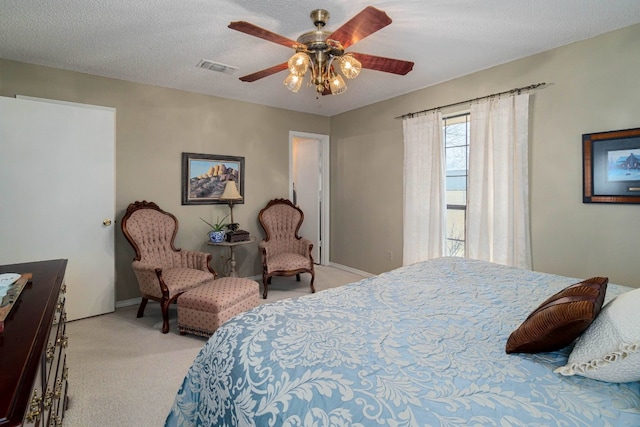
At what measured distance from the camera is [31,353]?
2.88 ft

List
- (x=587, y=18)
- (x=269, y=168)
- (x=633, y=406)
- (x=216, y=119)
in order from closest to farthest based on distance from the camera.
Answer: (x=633, y=406), (x=587, y=18), (x=216, y=119), (x=269, y=168)

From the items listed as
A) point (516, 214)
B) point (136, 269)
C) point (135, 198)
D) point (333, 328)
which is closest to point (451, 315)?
point (333, 328)

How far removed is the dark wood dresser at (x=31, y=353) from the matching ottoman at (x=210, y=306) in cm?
117

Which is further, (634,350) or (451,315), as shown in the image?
(451,315)

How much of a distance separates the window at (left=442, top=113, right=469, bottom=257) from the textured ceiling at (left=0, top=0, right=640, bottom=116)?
1.87ft

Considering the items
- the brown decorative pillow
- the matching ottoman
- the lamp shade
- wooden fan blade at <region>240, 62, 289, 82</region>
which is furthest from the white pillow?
the lamp shade

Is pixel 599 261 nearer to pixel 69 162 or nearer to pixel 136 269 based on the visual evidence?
pixel 136 269

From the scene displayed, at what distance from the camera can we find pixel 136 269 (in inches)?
129

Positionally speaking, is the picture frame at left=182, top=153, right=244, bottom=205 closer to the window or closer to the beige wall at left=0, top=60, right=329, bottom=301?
the beige wall at left=0, top=60, right=329, bottom=301

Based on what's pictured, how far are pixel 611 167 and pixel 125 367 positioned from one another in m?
4.14

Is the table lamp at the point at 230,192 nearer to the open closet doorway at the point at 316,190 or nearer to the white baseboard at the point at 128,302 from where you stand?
the open closet doorway at the point at 316,190

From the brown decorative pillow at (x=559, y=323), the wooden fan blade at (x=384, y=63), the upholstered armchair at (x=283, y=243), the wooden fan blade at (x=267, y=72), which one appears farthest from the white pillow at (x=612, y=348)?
the upholstered armchair at (x=283, y=243)

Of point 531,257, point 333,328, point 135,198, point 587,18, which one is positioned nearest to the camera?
point 333,328

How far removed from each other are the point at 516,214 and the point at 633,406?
2528 mm
